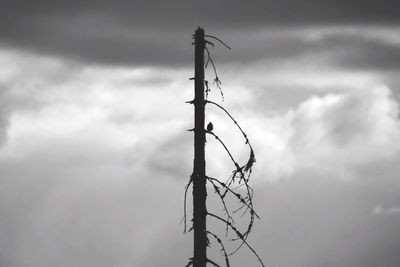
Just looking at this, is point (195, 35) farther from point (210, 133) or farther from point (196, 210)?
point (196, 210)

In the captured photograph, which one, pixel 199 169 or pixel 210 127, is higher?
pixel 210 127

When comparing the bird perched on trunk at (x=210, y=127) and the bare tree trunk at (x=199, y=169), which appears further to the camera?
the bird perched on trunk at (x=210, y=127)

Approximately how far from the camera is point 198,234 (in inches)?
398

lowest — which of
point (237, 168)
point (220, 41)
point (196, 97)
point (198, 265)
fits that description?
point (198, 265)

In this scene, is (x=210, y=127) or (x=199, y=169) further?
(x=210, y=127)

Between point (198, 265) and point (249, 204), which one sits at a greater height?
point (249, 204)

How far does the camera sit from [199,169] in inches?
398

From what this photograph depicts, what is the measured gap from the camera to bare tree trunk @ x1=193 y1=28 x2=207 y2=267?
33.1 ft

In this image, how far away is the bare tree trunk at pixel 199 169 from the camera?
33.1 ft

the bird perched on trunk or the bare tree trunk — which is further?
the bird perched on trunk

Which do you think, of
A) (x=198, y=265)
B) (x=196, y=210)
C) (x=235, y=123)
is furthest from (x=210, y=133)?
(x=198, y=265)

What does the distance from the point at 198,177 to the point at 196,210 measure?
564 millimetres

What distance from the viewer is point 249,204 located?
1012cm

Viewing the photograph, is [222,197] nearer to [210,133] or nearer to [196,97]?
[210,133]
